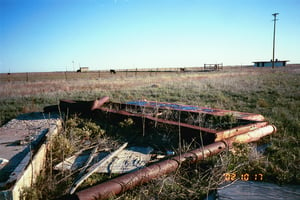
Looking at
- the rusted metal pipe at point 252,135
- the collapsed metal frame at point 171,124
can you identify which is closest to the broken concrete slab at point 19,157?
the collapsed metal frame at point 171,124

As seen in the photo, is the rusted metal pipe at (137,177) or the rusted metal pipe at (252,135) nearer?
the rusted metal pipe at (137,177)

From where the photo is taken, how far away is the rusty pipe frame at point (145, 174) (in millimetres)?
1857

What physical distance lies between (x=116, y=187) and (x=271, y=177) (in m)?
1.83

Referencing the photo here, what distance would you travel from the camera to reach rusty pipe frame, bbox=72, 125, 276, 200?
1.86 m

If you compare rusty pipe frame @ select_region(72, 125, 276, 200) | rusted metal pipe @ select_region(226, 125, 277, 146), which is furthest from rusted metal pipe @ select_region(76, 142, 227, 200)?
rusted metal pipe @ select_region(226, 125, 277, 146)

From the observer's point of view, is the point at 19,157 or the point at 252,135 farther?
the point at 252,135

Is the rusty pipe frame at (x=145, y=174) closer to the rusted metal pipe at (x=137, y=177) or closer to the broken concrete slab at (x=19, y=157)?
the rusted metal pipe at (x=137, y=177)

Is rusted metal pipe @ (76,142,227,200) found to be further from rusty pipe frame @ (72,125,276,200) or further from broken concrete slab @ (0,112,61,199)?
broken concrete slab @ (0,112,61,199)

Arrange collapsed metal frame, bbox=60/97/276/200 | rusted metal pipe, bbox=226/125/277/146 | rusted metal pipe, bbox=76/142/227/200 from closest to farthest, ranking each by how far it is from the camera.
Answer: rusted metal pipe, bbox=76/142/227/200 < collapsed metal frame, bbox=60/97/276/200 < rusted metal pipe, bbox=226/125/277/146

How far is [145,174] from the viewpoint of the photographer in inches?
86.5

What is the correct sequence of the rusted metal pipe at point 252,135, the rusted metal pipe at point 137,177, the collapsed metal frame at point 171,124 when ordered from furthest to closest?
the rusted metal pipe at point 252,135, the collapsed metal frame at point 171,124, the rusted metal pipe at point 137,177

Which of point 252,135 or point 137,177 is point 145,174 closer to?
point 137,177

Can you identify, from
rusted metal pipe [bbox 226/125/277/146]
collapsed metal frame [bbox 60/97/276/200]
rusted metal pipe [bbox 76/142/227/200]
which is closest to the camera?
rusted metal pipe [bbox 76/142/227/200]

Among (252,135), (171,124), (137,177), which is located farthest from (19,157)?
(252,135)
